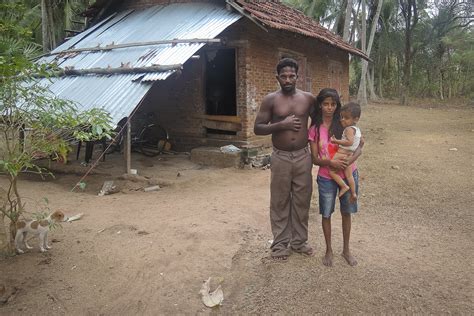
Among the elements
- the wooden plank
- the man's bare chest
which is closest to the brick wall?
the wooden plank

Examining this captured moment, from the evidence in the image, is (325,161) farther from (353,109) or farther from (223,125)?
(223,125)

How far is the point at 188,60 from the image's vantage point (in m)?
8.88

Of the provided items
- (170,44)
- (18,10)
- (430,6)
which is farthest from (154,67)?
(430,6)

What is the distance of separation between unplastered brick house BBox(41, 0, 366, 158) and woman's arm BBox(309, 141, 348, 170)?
3.74m

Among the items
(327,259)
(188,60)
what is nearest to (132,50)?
(188,60)

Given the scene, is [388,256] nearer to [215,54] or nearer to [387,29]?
[215,54]

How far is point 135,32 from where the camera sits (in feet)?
29.0

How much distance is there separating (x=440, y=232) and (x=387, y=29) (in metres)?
25.0

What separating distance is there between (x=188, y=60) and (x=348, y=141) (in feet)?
20.9

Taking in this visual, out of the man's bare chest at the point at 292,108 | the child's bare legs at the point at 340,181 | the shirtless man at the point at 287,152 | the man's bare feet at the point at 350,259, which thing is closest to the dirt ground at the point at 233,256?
the man's bare feet at the point at 350,259

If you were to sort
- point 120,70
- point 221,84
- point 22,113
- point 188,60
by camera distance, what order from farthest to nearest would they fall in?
point 221,84 < point 188,60 < point 120,70 < point 22,113

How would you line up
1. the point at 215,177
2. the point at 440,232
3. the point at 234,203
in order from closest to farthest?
the point at 440,232, the point at 234,203, the point at 215,177

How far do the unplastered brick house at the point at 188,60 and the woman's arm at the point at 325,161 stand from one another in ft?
12.3

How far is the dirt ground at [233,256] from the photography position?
10.1ft
